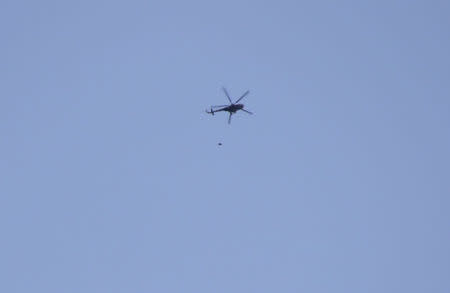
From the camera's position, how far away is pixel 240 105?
19988 cm
